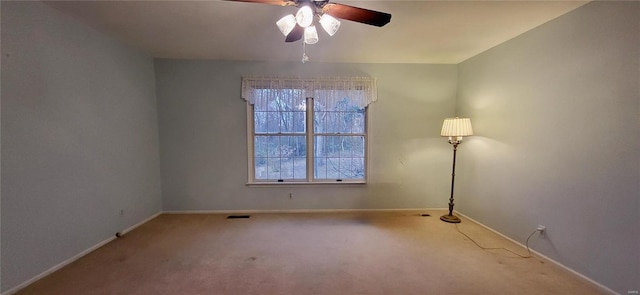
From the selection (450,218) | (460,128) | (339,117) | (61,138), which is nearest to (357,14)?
(339,117)

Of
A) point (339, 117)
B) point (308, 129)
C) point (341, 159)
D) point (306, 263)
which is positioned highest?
point (339, 117)

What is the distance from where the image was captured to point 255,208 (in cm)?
358

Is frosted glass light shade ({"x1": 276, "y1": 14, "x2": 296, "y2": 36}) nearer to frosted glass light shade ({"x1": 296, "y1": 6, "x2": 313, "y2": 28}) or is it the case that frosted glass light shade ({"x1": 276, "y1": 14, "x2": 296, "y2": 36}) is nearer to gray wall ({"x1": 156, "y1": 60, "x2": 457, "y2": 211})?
frosted glass light shade ({"x1": 296, "y1": 6, "x2": 313, "y2": 28})

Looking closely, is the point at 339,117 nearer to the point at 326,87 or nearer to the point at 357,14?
the point at 326,87

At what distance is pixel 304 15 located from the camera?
1494 mm

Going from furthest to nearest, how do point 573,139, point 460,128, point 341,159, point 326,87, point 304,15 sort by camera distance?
point 341,159 < point 326,87 < point 460,128 < point 573,139 < point 304,15

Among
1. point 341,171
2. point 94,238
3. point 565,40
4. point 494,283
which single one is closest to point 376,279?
point 494,283

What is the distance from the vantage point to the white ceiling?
1966 mm

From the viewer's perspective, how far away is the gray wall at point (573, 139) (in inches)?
66.4

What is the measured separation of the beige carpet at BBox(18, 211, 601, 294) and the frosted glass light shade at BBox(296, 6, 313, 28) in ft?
6.52

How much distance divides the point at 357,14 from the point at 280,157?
251 cm

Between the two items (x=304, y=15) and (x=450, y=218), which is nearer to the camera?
(x=304, y=15)

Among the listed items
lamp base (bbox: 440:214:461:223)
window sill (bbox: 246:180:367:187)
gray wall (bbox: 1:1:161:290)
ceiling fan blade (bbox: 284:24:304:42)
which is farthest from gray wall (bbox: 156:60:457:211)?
ceiling fan blade (bbox: 284:24:304:42)

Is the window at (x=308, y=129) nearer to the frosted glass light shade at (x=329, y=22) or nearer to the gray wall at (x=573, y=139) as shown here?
the gray wall at (x=573, y=139)
